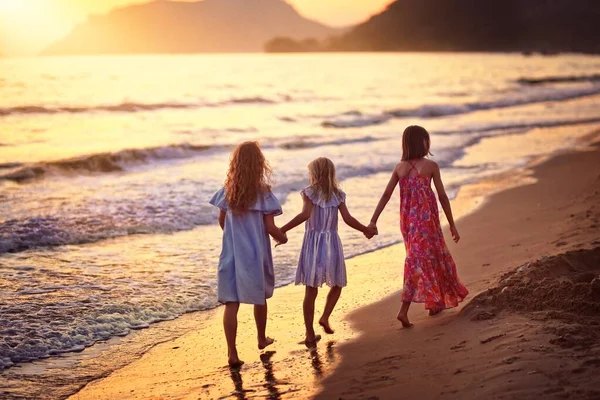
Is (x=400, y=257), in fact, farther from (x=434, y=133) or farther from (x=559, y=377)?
(x=434, y=133)

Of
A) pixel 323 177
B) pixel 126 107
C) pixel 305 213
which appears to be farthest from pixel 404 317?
pixel 126 107

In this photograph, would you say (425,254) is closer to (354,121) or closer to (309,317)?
(309,317)

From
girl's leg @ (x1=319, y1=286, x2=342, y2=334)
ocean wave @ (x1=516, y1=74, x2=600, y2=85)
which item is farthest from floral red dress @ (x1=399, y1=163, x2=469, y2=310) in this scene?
ocean wave @ (x1=516, y1=74, x2=600, y2=85)

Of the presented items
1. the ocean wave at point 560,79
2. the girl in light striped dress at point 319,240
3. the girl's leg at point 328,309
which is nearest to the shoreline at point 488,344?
the girl's leg at point 328,309

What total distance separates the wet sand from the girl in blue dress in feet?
1.31

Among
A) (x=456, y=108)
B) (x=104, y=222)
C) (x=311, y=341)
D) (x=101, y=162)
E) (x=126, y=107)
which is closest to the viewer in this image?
(x=311, y=341)

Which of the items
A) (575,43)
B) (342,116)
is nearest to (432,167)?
(342,116)

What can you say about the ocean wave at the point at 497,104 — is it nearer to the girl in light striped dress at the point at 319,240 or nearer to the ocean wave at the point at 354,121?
the ocean wave at the point at 354,121

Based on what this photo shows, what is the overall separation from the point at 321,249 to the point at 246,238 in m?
0.64

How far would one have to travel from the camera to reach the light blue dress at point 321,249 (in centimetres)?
586

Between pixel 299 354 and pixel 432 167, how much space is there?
182cm

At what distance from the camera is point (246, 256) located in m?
5.56

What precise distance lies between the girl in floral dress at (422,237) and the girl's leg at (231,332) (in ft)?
4.36

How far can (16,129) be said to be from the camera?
28453 millimetres
